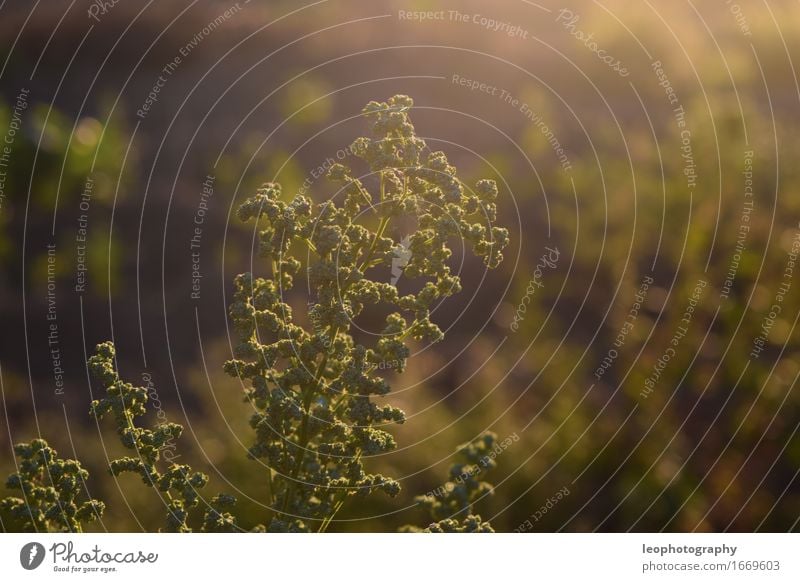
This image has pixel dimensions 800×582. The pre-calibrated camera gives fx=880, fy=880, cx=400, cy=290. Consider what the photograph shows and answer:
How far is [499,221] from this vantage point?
26.6ft

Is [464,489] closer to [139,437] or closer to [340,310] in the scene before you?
[340,310]

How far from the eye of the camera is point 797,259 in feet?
21.4

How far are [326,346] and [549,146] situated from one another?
6420mm

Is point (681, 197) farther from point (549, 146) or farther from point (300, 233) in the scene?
point (300, 233)

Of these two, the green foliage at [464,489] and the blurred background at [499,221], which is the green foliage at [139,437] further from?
the blurred background at [499,221]

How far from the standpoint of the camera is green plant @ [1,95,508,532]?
2.58 metres

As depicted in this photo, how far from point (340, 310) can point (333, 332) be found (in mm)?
107

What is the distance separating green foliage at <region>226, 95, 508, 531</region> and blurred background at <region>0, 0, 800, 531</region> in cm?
270

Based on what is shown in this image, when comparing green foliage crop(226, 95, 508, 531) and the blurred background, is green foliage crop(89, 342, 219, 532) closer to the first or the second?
green foliage crop(226, 95, 508, 531)
